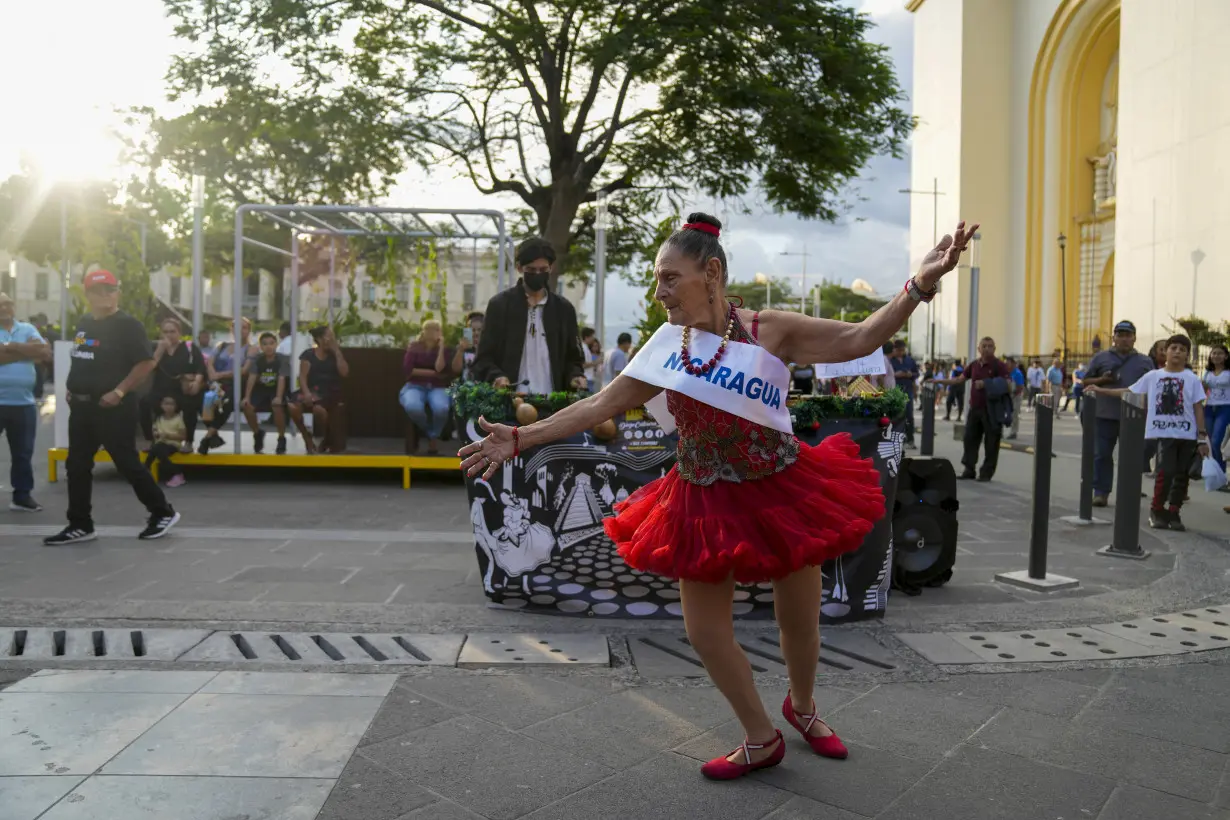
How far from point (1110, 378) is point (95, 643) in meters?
9.05

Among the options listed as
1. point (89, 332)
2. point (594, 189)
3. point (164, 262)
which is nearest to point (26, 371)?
point (89, 332)

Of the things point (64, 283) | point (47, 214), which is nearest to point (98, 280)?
point (64, 283)

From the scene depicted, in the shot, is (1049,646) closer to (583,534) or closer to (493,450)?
(583,534)

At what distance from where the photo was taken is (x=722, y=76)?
59.7ft

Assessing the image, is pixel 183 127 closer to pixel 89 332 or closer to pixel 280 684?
pixel 89 332

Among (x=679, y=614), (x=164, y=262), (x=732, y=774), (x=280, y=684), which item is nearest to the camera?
(x=732, y=774)

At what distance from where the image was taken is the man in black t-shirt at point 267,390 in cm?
1208

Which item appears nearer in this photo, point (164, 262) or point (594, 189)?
point (594, 189)

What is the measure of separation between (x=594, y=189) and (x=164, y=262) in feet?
123

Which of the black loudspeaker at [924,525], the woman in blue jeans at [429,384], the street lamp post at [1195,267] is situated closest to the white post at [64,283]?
the woman in blue jeans at [429,384]

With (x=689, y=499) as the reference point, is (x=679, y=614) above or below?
below

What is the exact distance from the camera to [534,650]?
15.8 ft

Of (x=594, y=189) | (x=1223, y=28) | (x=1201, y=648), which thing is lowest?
(x=1201, y=648)

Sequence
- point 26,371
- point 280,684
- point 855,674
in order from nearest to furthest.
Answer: point 280,684
point 855,674
point 26,371
